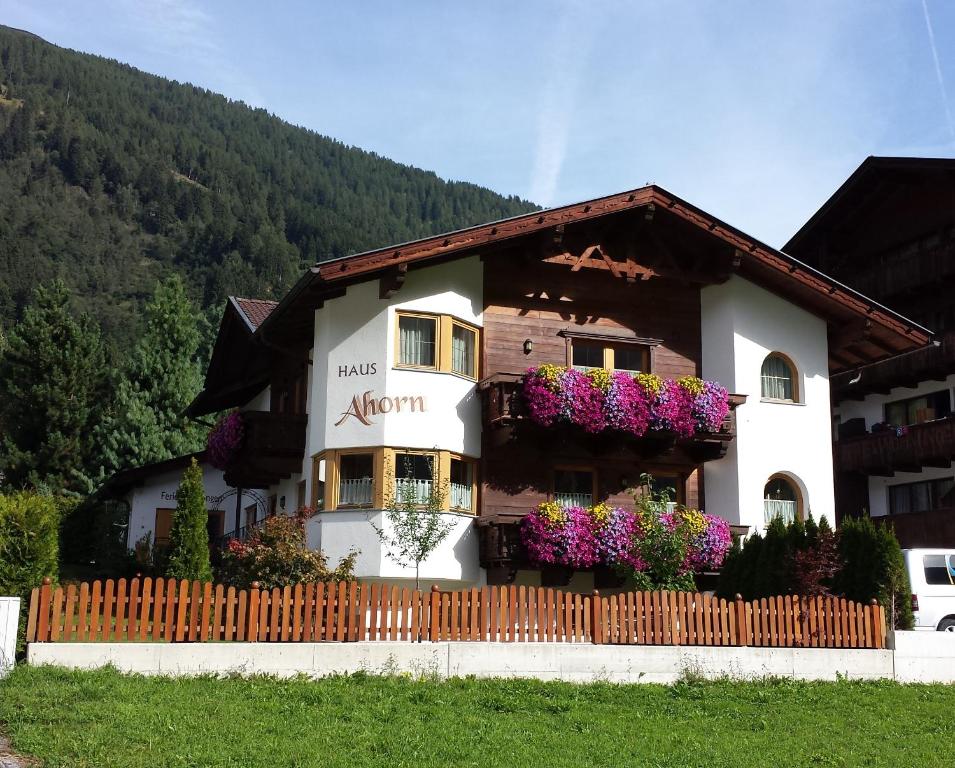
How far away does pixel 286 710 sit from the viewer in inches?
523

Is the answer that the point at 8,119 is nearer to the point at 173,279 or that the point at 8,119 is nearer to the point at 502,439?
the point at 173,279

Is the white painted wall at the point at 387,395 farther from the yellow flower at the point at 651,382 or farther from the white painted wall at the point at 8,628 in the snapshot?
the white painted wall at the point at 8,628

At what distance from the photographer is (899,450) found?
3194cm

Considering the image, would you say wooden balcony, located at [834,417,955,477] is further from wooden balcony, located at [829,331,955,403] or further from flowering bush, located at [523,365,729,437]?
flowering bush, located at [523,365,729,437]

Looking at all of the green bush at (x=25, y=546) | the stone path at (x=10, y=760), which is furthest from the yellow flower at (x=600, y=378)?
the stone path at (x=10, y=760)

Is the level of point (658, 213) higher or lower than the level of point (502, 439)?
higher

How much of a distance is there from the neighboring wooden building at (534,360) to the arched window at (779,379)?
0.05m

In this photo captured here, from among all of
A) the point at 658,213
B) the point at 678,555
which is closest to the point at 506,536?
the point at 678,555

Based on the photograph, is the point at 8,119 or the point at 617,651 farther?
the point at 8,119

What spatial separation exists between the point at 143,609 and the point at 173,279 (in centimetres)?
4084

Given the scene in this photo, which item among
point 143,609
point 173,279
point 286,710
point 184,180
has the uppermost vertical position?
point 184,180

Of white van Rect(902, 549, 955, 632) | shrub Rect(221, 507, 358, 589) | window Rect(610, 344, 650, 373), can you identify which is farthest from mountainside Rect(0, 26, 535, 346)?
white van Rect(902, 549, 955, 632)

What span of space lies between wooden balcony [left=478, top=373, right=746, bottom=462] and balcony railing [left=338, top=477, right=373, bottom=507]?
2.67 metres

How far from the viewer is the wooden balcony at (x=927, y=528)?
99.1 ft
